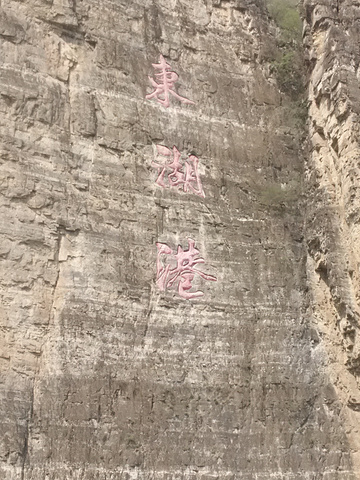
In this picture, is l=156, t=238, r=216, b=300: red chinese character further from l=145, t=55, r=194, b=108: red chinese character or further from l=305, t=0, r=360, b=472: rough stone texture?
l=145, t=55, r=194, b=108: red chinese character

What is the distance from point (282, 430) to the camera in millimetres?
6219

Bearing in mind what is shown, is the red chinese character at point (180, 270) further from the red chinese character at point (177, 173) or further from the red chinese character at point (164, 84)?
the red chinese character at point (164, 84)

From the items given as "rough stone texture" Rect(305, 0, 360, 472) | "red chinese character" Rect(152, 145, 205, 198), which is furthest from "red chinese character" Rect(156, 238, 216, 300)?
"rough stone texture" Rect(305, 0, 360, 472)

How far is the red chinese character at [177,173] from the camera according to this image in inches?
266

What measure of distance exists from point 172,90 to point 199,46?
699 millimetres

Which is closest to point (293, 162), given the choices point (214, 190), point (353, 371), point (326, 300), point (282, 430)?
point (214, 190)

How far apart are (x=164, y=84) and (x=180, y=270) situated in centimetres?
190

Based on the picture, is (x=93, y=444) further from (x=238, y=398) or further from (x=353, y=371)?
(x=353, y=371)

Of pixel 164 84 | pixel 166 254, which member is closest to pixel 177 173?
pixel 166 254

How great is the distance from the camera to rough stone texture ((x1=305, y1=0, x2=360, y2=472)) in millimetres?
6438

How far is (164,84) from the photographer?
7.13 meters

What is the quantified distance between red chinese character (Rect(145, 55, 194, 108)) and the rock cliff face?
48mm

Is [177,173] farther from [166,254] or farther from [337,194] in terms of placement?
[337,194]

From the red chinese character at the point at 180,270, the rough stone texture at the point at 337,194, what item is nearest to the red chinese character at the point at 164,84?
the rough stone texture at the point at 337,194
